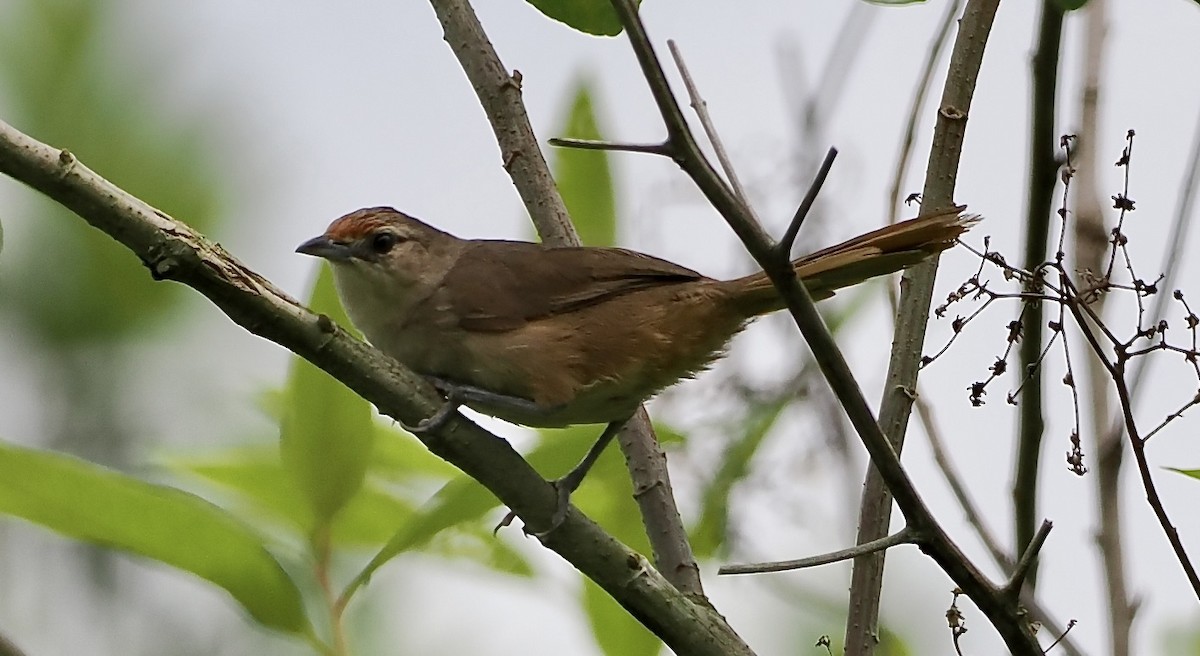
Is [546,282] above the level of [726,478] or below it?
above

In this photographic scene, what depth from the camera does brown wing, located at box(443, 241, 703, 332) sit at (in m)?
2.08

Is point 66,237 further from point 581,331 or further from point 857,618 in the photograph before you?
point 857,618

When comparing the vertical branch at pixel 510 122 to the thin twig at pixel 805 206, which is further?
the vertical branch at pixel 510 122

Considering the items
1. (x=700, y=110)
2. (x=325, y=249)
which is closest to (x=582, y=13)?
(x=700, y=110)

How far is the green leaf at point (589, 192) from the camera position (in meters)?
2.20

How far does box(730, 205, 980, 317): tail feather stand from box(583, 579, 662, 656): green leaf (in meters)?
0.50

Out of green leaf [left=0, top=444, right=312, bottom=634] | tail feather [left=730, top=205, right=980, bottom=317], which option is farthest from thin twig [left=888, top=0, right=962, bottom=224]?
green leaf [left=0, top=444, right=312, bottom=634]

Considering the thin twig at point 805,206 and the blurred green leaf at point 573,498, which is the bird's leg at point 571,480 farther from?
the thin twig at point 805,206

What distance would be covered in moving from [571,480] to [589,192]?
71 centimetres

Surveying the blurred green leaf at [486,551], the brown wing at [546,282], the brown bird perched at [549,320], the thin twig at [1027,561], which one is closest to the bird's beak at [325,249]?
the brown bird perched at [549,320]

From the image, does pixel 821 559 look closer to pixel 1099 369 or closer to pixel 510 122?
pixel 1099 369

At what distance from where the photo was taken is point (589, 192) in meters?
2.25

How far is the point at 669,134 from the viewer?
101 cm

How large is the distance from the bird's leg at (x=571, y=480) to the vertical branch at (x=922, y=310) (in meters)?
0.38
